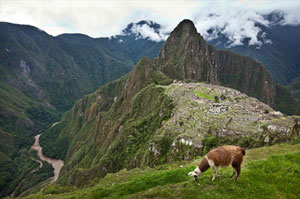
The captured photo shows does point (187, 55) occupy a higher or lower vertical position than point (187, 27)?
lower

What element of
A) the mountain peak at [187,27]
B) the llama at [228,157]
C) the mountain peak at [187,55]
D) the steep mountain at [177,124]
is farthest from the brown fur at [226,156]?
the mountain peak at [187,27]

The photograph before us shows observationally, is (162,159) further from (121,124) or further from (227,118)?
(121,124)

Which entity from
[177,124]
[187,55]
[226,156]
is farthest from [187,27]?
[226,156]

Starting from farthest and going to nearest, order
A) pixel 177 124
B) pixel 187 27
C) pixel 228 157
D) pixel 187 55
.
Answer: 1. pixel 187 27
2. pixel 187 55
3. pixel 177 124
4. pixel 228 157

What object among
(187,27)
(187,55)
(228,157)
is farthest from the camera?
(187,27)

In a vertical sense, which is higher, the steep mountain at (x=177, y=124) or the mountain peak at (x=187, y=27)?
the mountain peak at (x=187, y=27)

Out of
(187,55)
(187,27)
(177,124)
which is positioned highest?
(187,27)

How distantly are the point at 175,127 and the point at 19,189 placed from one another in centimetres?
15124

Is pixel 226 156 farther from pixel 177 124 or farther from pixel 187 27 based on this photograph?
pixel 187 27

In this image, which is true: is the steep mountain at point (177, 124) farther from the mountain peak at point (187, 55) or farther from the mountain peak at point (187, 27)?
the mountain peak at point (187, 27)

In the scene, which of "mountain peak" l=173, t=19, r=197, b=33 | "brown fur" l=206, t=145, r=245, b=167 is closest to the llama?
"brown fur" l=206, t=145, r=245, b=167

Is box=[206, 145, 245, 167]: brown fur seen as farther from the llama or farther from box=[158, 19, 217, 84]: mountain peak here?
box=[158, 19, 217, 84]: mountain peak

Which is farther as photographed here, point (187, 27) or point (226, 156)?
point (187, 27)

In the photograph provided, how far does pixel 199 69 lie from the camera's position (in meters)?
179
